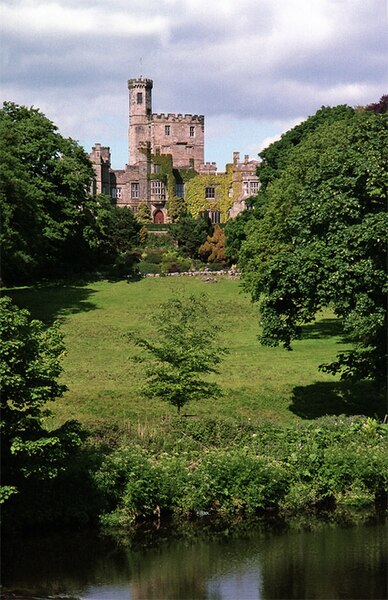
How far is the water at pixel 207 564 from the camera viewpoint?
20.5 meters

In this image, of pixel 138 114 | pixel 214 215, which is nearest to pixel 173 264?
pixel 214 215

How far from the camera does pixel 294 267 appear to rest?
106ft

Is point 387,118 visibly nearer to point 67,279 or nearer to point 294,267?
point 294,267

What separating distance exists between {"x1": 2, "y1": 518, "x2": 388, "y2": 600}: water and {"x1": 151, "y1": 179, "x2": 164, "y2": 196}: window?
93.3 metres

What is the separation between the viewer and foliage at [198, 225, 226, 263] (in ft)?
282

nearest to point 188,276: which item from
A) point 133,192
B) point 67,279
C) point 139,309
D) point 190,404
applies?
point 67,279

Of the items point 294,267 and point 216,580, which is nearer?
point 216,580

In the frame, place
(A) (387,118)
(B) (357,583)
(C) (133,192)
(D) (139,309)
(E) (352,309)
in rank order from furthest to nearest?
1. (C) (133,192)
2. (D) (139,309)
3. (A) (387,118)
4. (E) (352,309)
5. (B) (357,583)

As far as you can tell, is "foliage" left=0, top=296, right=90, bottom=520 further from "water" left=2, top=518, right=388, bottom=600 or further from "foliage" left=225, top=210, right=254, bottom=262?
"foliage" left=225, top=210, right=254, bottom=262

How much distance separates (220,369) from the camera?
132 feet

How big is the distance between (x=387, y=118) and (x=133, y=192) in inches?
3331

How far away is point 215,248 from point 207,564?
65195 millimetres

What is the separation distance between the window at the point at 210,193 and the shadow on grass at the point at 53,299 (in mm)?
49273

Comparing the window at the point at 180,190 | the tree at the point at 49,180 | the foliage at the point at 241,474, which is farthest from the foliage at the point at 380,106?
the foliage at the point at 241,474
